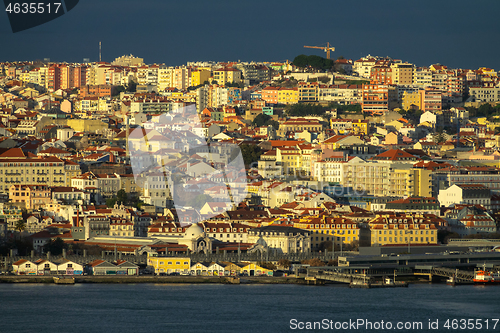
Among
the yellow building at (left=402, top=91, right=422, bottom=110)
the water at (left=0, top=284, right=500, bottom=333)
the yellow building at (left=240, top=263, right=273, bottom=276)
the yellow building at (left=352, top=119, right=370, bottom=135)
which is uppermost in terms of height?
the yellow building at (left=402, top=91, right=422, bottom=110)

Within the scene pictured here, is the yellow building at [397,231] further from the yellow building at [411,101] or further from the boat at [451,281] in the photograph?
the yellow building at [411,101]

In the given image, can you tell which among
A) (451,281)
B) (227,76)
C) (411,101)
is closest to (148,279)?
(451,281)

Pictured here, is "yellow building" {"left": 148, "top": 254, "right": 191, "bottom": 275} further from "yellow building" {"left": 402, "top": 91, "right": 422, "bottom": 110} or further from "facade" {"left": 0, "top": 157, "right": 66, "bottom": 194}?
"yellow building" {"left": 402, "top": 91, "right": 422, "bottom": 110}

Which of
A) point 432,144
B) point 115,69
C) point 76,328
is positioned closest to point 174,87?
point 115,69

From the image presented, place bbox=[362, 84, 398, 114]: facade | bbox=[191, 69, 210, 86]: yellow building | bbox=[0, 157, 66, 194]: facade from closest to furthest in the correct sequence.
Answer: bbox=[0, 157, 66, 194]: facade → bbox=[362, 84, 398, 114]: facade → bbox=[191, 69, 210, 86]: yellow building

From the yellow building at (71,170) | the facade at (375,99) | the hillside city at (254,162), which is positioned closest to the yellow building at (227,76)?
the hillside city at (254,162)


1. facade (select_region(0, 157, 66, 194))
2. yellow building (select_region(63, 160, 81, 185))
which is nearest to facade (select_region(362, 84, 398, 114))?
yellow building (select_region(63, 160, 81, 185))

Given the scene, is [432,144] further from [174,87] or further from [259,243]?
[174,87]
